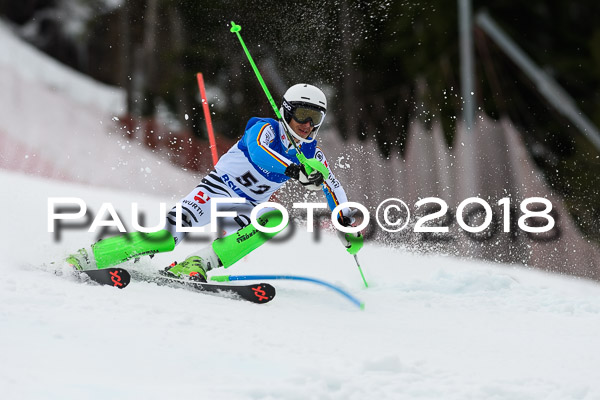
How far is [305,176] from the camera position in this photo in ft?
15.6

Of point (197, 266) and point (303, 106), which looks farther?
point (303, 106)

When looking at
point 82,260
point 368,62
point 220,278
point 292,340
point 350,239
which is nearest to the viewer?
point 292,340

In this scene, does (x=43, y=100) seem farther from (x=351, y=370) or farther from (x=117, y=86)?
(x=351, y=370)

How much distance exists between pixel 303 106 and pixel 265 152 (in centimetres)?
37

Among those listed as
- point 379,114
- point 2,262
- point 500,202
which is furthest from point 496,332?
point 379,114

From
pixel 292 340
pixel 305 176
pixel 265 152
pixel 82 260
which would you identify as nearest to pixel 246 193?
pixel 265 152

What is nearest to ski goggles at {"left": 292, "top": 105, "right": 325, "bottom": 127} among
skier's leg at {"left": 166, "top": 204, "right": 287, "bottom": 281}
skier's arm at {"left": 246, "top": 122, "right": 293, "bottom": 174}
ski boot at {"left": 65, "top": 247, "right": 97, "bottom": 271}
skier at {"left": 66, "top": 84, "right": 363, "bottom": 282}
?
skier at {"left": 66, "top": 84, "right": 363, "bottom": 282}

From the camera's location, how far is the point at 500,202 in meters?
10.2

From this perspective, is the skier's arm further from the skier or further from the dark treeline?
the dark treeline

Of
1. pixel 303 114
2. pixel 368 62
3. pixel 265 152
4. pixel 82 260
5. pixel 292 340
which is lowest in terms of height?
pixel 292 340

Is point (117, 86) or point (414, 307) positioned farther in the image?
point (117, 86)

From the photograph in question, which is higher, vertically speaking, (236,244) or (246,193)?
(246,193)

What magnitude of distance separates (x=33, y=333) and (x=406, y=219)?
8332 mm

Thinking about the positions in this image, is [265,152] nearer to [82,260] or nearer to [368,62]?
[82,260]
